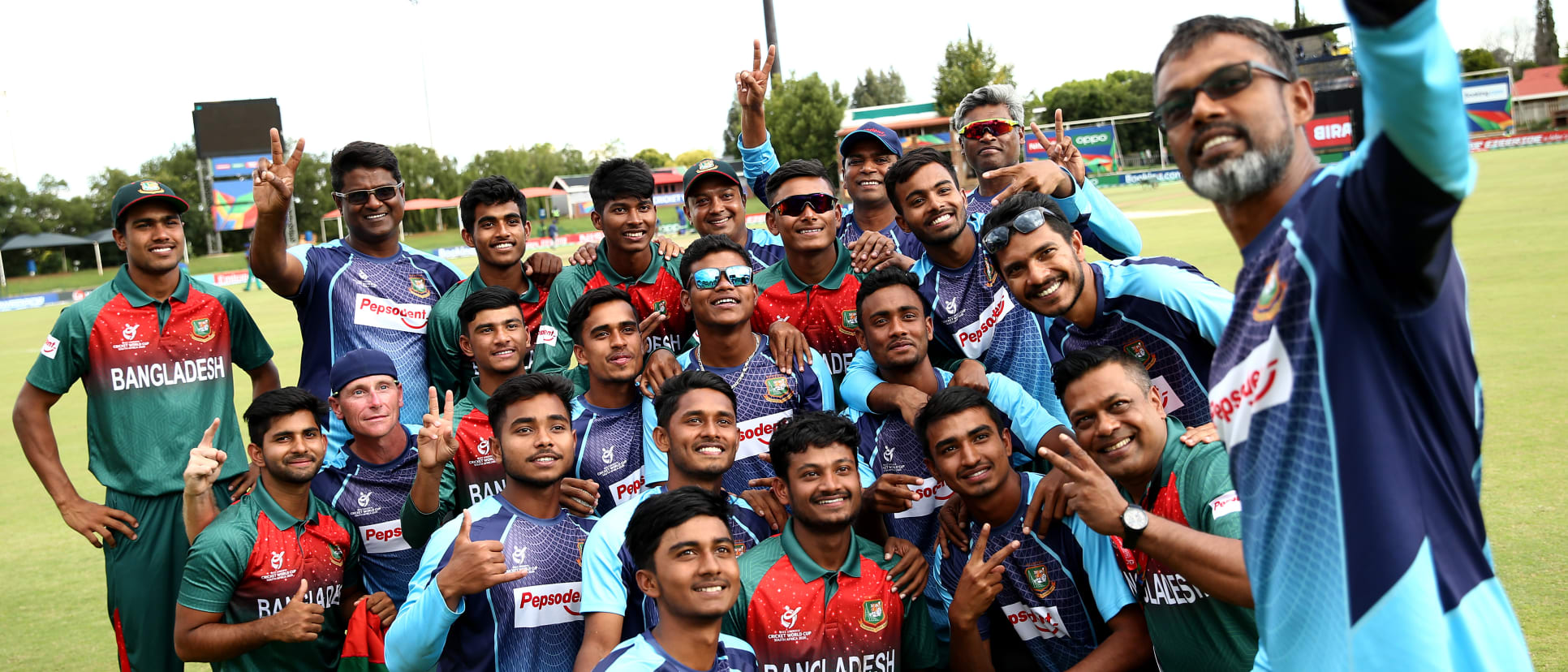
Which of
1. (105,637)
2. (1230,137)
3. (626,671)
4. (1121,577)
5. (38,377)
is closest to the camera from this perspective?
(1230,137)

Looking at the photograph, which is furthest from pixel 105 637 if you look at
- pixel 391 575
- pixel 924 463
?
Answer: pixel 924 463

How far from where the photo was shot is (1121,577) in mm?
4711

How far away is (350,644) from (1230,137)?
195 inches

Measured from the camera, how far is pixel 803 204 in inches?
260

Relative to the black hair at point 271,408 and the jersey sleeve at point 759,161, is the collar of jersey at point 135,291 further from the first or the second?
the jersey sleeve at point 759,161

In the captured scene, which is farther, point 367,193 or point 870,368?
point 367,193

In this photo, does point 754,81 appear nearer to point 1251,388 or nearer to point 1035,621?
point 1035,621

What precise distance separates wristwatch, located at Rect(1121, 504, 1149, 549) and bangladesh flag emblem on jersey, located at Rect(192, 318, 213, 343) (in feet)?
19.0

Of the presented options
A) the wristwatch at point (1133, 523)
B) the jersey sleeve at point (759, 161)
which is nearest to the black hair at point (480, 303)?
the jersey sleeve at point (759, 161)

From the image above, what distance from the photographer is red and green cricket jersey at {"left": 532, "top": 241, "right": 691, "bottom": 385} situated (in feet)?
22.6

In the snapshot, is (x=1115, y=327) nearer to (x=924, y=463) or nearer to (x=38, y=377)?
(x=924, y=463)

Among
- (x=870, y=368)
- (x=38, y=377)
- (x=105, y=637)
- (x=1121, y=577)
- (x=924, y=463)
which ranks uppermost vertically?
(x=38, y=377)

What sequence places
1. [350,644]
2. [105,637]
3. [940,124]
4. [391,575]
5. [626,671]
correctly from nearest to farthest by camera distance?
[626,671]
[350,644]
[391,575]
[105,637]
[940,124]

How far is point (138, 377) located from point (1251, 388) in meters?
6.49
